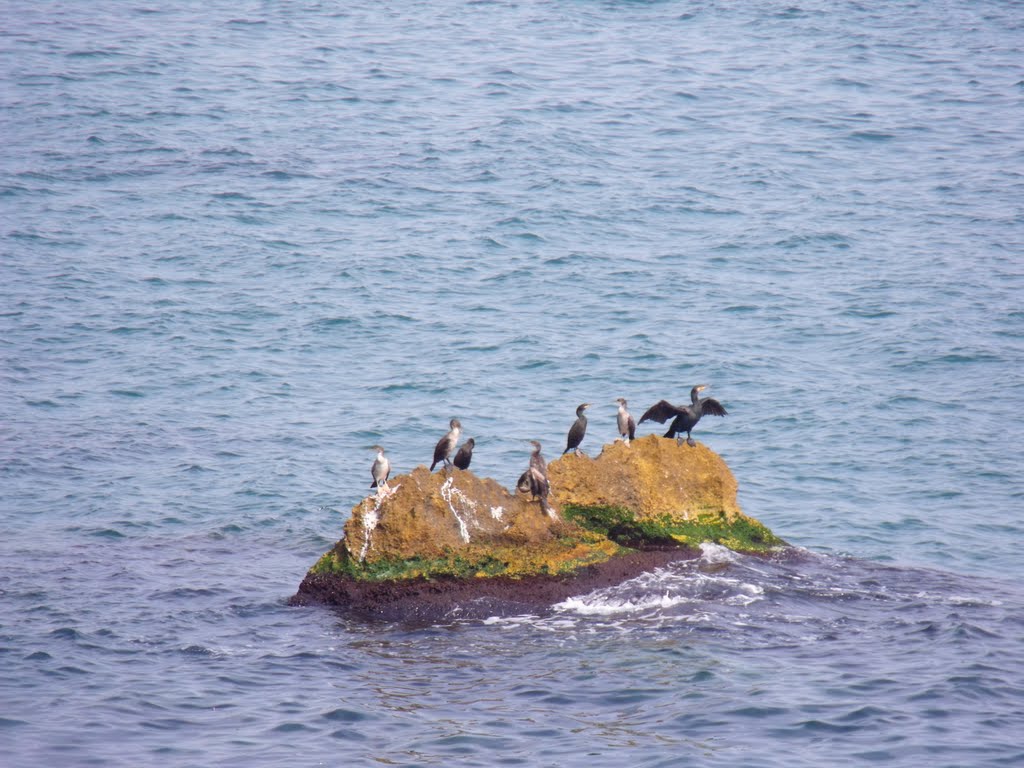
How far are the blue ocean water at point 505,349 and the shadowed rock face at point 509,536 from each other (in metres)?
0.47

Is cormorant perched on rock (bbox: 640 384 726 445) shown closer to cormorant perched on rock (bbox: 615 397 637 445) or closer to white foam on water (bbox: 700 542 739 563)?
cormorant perched on rock (bbox: 615 397 637 445)

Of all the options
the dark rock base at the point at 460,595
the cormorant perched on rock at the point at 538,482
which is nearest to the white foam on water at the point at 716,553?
the dark rock base at the point at 460,595

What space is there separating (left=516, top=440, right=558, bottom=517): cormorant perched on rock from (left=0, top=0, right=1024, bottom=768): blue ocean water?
4.13 feet

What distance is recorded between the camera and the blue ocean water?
493 inches

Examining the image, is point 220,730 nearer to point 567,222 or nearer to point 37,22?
point 567,222

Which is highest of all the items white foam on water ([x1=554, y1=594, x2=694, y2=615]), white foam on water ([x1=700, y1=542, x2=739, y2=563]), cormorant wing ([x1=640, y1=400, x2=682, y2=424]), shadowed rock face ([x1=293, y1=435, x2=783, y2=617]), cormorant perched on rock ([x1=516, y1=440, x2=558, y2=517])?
cormorant wing ([x1=640, y1=400, x2=682, y2=424])

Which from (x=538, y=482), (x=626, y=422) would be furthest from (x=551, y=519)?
(x=626, y=422)

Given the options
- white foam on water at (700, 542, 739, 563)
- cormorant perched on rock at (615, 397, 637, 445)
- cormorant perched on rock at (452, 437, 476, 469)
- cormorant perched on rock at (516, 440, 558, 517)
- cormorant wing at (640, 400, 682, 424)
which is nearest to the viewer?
cormorant perched on rock at (516, 440, 558, 517)

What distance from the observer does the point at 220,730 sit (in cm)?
1178

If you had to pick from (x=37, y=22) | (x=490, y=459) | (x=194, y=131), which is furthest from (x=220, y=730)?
(x=37, y=22)

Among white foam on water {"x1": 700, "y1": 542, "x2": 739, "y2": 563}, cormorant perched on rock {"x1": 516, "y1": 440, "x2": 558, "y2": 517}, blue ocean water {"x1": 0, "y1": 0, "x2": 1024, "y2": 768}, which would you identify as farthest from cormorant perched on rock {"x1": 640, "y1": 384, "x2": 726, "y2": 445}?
cormorant perched on rock {"x1": 516, "y1": 440, "x2": 558, "y2": 517}

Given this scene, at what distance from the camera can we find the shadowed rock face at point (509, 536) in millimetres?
14180

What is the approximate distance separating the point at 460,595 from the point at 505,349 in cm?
1356

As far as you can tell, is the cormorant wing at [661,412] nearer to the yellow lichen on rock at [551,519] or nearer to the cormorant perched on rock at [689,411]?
the cormorant perched on rock at [689,411]
